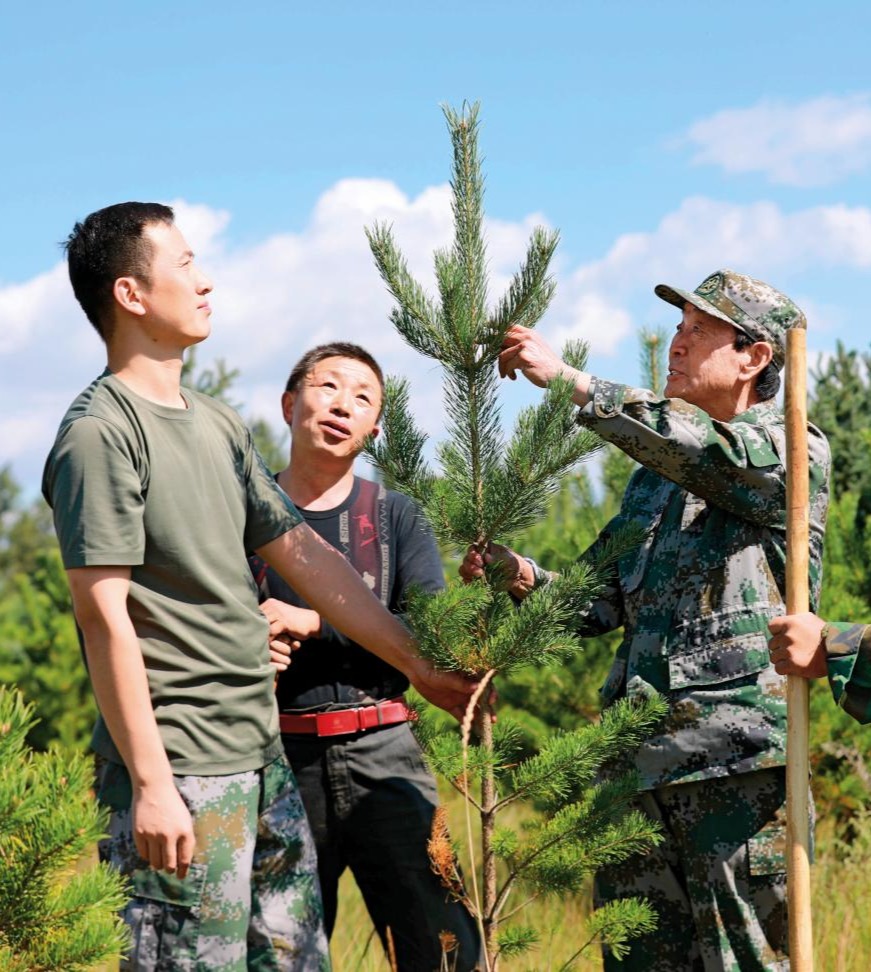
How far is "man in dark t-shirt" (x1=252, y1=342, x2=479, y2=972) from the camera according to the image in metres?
3.34

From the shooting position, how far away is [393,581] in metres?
3.55

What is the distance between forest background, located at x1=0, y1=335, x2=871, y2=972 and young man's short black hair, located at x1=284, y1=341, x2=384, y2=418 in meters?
0.75

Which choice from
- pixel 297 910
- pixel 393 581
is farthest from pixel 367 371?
pixel 297 910

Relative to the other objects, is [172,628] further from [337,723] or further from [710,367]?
[710,367]

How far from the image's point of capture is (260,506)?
2.88 metres

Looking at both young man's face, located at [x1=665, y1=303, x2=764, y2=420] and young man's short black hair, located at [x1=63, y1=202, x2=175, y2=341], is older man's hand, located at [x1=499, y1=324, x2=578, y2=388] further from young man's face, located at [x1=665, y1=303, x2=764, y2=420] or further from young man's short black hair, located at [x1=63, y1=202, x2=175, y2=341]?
young man's short black hair, located at [x1=63, y1=202, x2=175, y2=341]

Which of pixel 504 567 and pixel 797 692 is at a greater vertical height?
pixel 504 567

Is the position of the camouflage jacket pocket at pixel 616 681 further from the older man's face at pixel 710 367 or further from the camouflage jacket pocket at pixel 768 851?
the older man's face at pixel 710 367

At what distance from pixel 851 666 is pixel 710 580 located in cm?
43

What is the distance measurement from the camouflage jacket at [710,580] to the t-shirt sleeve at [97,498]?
1.09 metres

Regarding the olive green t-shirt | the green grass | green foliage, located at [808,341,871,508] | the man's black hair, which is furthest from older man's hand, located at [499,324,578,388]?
green foliage, located at [808,341,871,508]

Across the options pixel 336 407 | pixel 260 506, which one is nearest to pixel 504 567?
pixel 260 506

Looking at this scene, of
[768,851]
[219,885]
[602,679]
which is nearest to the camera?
[219,885]

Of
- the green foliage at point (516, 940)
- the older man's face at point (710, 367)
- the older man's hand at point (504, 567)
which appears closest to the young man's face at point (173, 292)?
the older man's hand at point (504, 567)
